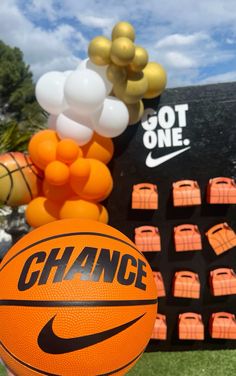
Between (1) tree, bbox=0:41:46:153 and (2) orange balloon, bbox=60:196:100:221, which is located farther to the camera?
(1) tree, bbox=0:41:46:153

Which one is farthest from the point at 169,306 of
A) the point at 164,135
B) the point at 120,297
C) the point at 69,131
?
the point at 120,297

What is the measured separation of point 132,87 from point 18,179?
1.28 m

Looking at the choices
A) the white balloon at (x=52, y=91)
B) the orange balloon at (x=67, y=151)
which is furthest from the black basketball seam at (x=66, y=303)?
the white balloon at (x=52, y=91)

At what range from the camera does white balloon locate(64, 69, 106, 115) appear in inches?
132

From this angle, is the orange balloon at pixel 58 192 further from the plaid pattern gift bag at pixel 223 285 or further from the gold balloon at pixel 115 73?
the plaid pattern gift bag at pixel 223 285

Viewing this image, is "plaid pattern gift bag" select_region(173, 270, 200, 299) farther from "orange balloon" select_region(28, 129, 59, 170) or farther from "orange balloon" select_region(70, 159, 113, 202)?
"orange balloon" select_region(28, 129, 59, 170)

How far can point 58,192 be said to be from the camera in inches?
144

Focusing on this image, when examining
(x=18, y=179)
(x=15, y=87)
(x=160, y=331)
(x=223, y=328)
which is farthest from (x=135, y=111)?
(x=15, y=87)

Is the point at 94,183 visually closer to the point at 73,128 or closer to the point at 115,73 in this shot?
the point at 73,128

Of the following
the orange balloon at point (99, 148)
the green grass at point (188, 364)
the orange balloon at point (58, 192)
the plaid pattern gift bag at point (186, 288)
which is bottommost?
the green grass at point (188, 364)

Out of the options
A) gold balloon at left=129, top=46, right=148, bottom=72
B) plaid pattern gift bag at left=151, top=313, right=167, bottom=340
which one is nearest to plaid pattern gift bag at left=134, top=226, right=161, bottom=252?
plaid pattern gift bag at left=151, top=313, right=167, bottom=340

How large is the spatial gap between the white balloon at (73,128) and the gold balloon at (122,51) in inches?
22.2

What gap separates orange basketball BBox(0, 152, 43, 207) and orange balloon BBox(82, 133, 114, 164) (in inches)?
20.2

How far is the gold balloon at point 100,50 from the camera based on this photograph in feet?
11.1
